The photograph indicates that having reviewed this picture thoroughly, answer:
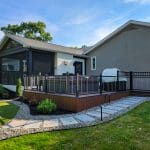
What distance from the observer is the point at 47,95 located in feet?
35.3

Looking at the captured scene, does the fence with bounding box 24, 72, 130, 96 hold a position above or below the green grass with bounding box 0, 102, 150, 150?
above

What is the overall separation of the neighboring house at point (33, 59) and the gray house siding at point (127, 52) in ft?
7.85

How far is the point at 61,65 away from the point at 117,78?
6392 mm

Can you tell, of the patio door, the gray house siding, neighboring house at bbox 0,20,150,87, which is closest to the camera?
the gray house siding

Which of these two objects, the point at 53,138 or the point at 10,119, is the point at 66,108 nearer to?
the point at 10,119

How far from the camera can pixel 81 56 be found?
19328 millimetres

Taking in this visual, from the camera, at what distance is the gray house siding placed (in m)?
14.9

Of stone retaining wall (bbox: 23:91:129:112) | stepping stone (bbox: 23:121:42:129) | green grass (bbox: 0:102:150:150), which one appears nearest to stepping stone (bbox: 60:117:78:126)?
green grass (bbox: 0:102:150:150)

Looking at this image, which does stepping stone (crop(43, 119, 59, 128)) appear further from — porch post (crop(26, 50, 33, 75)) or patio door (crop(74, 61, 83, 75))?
patio door (crop(74, 61, 83, 75))

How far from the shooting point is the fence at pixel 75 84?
9603 mm

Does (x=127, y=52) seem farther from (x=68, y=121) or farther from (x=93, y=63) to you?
(x=68, y=121)

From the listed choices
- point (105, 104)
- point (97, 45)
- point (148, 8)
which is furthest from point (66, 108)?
point (97, 45)

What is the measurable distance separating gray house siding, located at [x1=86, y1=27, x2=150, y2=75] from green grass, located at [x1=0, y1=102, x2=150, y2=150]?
9.05 metres

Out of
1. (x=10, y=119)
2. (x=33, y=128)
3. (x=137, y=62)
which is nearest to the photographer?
(x=33, y=128)
